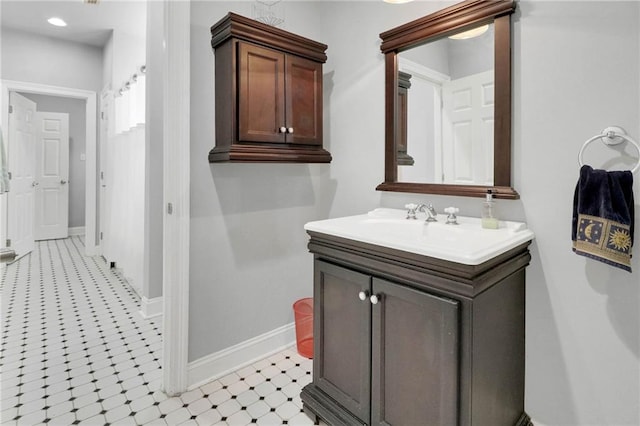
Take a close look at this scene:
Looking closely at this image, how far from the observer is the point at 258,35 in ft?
5.71

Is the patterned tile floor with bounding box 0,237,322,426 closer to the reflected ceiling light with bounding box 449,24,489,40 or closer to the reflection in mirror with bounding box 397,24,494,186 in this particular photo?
the reflection in mirror with bounding box 397,24,494,186

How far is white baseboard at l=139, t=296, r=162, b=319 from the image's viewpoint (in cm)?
275

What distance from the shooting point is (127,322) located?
2648mm

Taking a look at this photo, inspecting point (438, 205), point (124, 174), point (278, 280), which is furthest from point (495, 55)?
point (124, 174)

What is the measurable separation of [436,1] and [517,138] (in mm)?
810

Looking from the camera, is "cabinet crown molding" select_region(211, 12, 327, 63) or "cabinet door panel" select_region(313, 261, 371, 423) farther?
"cabinet crown molding" select_region(211, 12, 327, 63)

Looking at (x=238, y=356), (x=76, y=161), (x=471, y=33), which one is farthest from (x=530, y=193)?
(x=76, y=161)

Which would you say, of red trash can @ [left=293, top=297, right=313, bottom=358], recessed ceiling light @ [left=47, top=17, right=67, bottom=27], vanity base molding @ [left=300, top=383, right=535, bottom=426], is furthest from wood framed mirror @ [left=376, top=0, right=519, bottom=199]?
recessed ceiling light @ [left=47, top=17, right=67, bottom=27]

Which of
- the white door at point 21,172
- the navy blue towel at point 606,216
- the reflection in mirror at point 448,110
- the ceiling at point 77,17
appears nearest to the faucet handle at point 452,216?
the reflection in mirror at point 448,110

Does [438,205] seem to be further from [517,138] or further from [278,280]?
[278,280]

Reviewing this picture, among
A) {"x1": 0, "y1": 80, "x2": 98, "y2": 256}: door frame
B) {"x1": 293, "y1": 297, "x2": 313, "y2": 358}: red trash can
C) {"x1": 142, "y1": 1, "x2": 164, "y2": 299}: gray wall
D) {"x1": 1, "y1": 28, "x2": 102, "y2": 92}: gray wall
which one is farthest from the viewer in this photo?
{"x1": 0, "y1": 80, "x2": 98, "y2": 256}: door frame

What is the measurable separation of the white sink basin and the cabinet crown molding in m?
0.96

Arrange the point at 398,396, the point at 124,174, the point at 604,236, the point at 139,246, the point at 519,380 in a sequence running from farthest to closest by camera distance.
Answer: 1. the point at 124,174
2. the point at 139,246
3. the point at 519,380
4. the point at 398,396
5. the point at 604,236

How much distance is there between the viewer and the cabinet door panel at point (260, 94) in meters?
1.71
